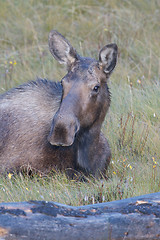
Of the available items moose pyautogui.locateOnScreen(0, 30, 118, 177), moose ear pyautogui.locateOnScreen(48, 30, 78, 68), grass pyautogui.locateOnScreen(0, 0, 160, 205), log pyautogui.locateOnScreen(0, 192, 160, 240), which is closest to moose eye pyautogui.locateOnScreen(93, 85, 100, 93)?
moose pyautogui.locateOnScreen(0, 30, 118, 177)

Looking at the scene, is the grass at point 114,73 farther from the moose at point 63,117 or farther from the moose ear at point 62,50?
the moose ear at point 62,50

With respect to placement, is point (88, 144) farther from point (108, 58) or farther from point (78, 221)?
point (78, 221)

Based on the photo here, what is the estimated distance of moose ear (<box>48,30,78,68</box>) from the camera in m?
4.86

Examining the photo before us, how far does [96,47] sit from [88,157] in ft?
13.2

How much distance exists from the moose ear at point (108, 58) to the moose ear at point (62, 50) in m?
0.28

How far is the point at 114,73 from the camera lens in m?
7.75

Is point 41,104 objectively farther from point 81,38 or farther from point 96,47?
point 81,38

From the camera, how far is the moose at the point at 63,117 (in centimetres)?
459

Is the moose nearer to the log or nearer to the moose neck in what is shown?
the moose neck

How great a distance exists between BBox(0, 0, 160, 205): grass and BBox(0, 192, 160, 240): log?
708 mm

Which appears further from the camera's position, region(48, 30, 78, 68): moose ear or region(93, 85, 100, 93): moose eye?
region(48, 30, 78, 68): moose ear

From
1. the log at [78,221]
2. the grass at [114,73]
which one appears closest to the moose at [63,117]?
the grass at [114,73]

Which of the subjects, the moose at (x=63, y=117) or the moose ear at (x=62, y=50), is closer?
the moose at (x=63, y=117)

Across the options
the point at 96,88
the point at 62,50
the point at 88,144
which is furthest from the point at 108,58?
the point at 88,144
